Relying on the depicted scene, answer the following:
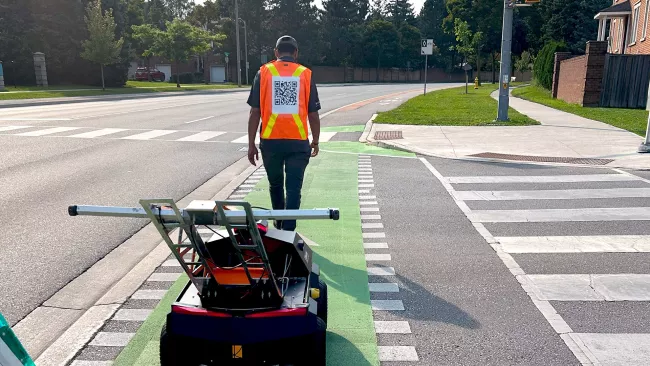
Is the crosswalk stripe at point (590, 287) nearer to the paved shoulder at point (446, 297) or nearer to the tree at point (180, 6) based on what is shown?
the paved shoulder at point (446, 297)

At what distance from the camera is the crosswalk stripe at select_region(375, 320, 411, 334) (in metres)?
4.16

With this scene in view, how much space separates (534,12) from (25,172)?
6357 cm

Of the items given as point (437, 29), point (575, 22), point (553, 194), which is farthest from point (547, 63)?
point (437, 29)

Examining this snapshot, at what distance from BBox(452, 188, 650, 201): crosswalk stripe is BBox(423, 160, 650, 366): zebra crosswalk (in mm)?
14

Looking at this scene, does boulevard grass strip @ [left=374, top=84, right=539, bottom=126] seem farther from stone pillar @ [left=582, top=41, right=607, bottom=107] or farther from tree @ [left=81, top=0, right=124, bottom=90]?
tree @ [left=81, top=0, right=124, bottom=90]

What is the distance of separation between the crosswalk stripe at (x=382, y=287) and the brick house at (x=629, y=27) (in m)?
25.8

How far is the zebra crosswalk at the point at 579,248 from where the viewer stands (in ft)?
13.6

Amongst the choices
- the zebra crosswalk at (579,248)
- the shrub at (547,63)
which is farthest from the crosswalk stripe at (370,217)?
the shrub at (547,63)

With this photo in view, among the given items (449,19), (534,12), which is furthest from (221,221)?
(449,19)

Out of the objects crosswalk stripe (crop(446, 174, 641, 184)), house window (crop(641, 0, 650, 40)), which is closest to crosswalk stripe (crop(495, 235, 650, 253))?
crosswalk stripe (crop(446, 174, 641, 184))

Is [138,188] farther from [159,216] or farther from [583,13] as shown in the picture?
[583,13]

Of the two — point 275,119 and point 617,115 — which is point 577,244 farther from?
point 617,115

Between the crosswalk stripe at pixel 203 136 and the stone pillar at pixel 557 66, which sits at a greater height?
the stone pillar at pixel 557 66

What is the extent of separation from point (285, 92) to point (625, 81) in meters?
21.8
